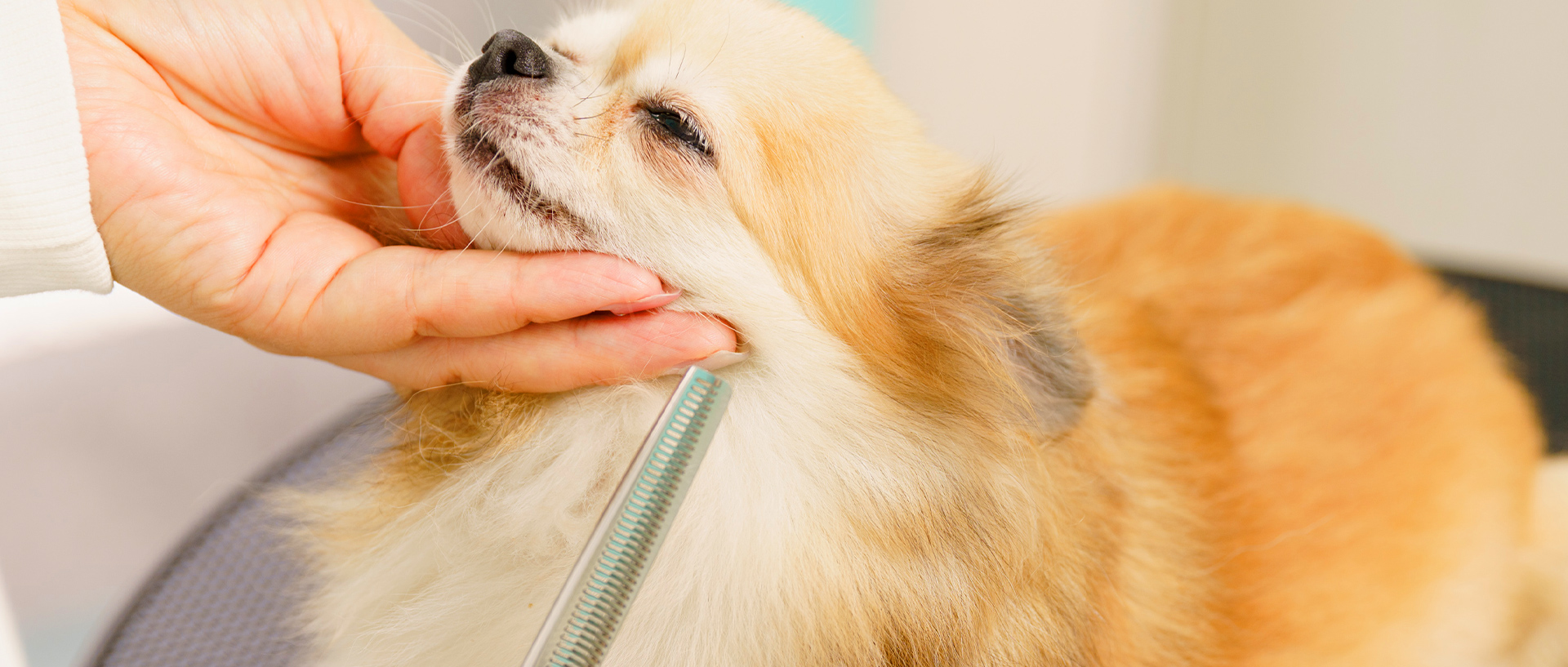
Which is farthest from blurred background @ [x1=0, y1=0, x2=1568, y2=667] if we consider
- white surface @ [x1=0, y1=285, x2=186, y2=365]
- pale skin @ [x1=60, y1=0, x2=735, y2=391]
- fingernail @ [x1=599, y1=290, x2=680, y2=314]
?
fingernail @ [x1=599, y1=290, x2=680, y2=314]

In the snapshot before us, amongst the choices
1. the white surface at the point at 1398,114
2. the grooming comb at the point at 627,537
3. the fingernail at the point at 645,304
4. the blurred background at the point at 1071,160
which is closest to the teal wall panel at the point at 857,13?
the blurred background at the point at 1071,160

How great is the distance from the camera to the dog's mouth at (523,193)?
712 mm

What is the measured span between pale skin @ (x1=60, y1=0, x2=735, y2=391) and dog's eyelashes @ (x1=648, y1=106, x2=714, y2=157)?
11cm

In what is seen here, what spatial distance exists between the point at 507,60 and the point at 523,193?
0.11 meters

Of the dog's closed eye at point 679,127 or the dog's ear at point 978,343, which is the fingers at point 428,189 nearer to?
the dog's closed eye at point 679,127

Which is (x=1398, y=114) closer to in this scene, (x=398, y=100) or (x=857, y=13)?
(x=857, y=13)

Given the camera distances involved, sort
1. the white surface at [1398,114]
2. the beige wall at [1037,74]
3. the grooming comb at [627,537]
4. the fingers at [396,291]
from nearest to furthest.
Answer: the grooming comb at [627,537], the fingers at [396,291], the white surface at [1398,114], the beige wall at [1037,74]

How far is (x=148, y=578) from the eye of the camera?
1.19 metres

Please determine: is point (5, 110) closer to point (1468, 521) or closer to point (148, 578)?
point (148, 578)

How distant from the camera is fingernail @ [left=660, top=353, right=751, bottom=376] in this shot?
71 cm

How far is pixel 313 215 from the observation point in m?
0.85

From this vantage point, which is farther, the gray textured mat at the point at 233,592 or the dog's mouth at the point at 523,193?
the gray textured mat at the point at 233,592

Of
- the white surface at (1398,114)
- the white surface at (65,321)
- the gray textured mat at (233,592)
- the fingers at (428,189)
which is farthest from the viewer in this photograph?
the white surface at (1398,114)

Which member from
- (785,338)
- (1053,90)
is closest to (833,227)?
(785,338)
